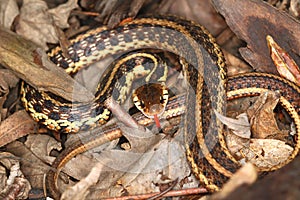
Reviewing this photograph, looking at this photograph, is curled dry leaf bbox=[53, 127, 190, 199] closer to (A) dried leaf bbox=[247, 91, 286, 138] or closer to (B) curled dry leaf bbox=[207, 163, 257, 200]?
(A) dried leaf bbox=[247, 91, 286, 138]

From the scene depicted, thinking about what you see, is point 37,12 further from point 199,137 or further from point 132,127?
point 199,137

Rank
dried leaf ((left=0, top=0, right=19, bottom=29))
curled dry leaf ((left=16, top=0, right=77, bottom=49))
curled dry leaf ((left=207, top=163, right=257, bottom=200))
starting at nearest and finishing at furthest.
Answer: curled dry leaf ((left=207, top=163, right=257, bottom=200)) < dried leaf ((left=0, top=0, right=19, bottom=29)) < curled dry leaf ((left=16, top=0, right=77, bottom=49))

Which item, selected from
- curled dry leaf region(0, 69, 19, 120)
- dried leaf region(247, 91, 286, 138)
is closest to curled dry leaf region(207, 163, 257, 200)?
dried leaf region(247, 91, 286, 138)

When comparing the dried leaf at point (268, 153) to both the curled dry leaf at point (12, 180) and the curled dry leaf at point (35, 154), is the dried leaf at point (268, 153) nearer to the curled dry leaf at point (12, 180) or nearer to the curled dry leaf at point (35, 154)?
the curled dry leaf at point (35, 154)

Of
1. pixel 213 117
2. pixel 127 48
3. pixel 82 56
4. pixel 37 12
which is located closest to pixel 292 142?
pixel 213 117

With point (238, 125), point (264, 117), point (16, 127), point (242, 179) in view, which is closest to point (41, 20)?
point (16, 127)

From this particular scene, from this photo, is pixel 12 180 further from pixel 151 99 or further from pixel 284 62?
pixel 284 62

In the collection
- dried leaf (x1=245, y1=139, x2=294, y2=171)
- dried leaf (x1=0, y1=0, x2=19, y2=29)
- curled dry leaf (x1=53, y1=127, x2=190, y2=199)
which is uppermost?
dried leaf (x1=245, y1=139, x2=294, y2=171)
